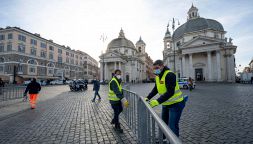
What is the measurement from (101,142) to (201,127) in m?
3.36

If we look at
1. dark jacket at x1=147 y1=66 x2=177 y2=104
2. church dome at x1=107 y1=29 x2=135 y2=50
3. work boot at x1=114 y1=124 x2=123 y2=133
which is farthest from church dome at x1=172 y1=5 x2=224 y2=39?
dark jacket at x1=147 y1=66 x2=177 y2=104

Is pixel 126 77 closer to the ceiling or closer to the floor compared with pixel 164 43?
closer to the floor

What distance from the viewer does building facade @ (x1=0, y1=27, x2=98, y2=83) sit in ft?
147

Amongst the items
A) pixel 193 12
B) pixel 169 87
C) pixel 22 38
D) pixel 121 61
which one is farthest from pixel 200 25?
pixel 22 38

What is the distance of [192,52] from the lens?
153 feet

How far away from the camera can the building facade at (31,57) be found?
147ft

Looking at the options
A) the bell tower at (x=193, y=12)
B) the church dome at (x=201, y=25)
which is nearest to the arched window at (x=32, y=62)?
the church dome at (x=201, y=25)

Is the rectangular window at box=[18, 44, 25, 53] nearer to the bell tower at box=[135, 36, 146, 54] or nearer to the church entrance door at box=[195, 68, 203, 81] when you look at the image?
the church entrance door at box=[195, 68, 203, 81]

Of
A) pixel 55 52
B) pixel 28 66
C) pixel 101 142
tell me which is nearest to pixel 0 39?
pixel 28 66

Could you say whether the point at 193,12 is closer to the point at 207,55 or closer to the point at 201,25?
the point at 201,25

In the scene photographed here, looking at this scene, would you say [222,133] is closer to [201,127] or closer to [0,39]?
[201,127]

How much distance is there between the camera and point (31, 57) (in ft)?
168

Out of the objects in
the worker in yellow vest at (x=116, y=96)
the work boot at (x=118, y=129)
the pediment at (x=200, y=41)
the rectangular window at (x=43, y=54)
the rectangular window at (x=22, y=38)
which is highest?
the rectangular window at (x=22, y=38)

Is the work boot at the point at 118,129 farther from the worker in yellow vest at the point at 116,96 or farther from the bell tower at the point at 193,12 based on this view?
the bell tower at the point at 193,12
